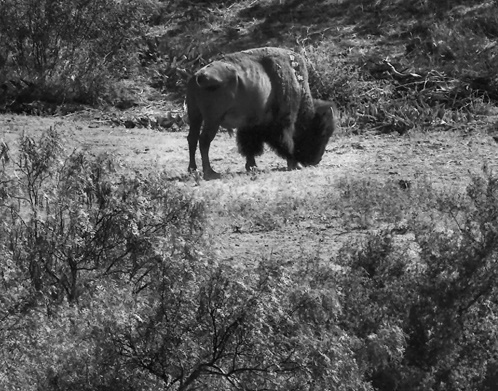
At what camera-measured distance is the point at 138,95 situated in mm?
18469

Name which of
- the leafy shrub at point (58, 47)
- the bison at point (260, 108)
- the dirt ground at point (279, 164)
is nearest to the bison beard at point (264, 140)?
the bison at point (260, 108)

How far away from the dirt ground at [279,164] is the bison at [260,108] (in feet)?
0.84

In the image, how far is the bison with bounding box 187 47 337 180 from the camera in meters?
14.2

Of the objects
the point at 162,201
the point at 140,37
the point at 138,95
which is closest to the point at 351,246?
the point at 162,201

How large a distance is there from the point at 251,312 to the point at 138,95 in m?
11.2

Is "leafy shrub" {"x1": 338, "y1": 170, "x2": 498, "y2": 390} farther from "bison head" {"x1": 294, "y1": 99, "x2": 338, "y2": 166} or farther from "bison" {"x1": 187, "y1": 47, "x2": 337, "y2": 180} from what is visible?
"bison head" {"x1": 294, "y1": 99, "x2": 338, "y2": 166}

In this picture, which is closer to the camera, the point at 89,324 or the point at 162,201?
the point at 89,324

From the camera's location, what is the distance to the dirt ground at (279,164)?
11.5 metres

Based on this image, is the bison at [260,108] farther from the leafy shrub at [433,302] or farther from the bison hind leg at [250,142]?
the leafy shrub at [433,302]

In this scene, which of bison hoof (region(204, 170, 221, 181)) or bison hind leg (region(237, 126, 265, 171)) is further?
bison hind leg (region(237, 126, 265, 171))

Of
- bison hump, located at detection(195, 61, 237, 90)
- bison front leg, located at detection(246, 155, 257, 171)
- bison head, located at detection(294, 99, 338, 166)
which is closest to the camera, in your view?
bison hump, located at detection(195, 61, 237, 90)

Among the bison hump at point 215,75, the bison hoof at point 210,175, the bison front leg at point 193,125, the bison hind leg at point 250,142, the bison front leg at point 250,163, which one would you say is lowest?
the bison front leg at point 250,163

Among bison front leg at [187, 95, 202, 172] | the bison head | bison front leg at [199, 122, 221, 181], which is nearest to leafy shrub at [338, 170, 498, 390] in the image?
bison front leg at [199, 122, 221, 181]

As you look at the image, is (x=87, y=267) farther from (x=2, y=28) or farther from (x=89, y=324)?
(x=2, y=28)
